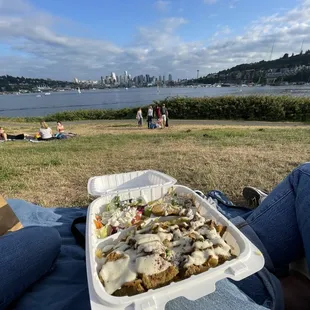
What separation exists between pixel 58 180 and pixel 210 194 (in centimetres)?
237

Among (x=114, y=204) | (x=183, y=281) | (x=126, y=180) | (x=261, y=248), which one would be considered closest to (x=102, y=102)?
(x=126, y=180)

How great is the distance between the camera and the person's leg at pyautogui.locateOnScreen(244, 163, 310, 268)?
4.50 ft

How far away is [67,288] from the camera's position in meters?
1.48

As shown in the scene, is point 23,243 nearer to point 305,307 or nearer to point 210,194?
point 305,307

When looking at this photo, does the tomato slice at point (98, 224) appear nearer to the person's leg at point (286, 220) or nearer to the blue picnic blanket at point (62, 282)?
the blue picnic blanket at point (62, 282)

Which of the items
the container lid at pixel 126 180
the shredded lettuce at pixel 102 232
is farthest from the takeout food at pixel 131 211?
the container lid at pixel 126 180

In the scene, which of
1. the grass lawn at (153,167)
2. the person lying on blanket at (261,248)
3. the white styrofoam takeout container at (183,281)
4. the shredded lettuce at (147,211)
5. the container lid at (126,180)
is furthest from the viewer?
the grass lawn at (153,167)

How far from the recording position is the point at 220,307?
979 millimetres

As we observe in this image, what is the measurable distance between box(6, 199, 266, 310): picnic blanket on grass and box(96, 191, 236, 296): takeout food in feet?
0.45

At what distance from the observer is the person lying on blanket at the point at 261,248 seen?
1.18 m

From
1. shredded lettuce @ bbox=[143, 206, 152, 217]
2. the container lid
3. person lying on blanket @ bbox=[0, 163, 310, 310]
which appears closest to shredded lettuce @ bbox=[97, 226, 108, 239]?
shredded lettuce @ bbox=[143, 206, 152, 217]

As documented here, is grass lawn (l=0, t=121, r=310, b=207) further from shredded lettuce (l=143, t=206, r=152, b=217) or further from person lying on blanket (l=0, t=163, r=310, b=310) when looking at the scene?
shredded lettuce (l=143, t=206, r=152, b=217)

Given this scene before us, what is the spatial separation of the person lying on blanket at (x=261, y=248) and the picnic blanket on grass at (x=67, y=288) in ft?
0.03

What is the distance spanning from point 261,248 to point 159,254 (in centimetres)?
72
